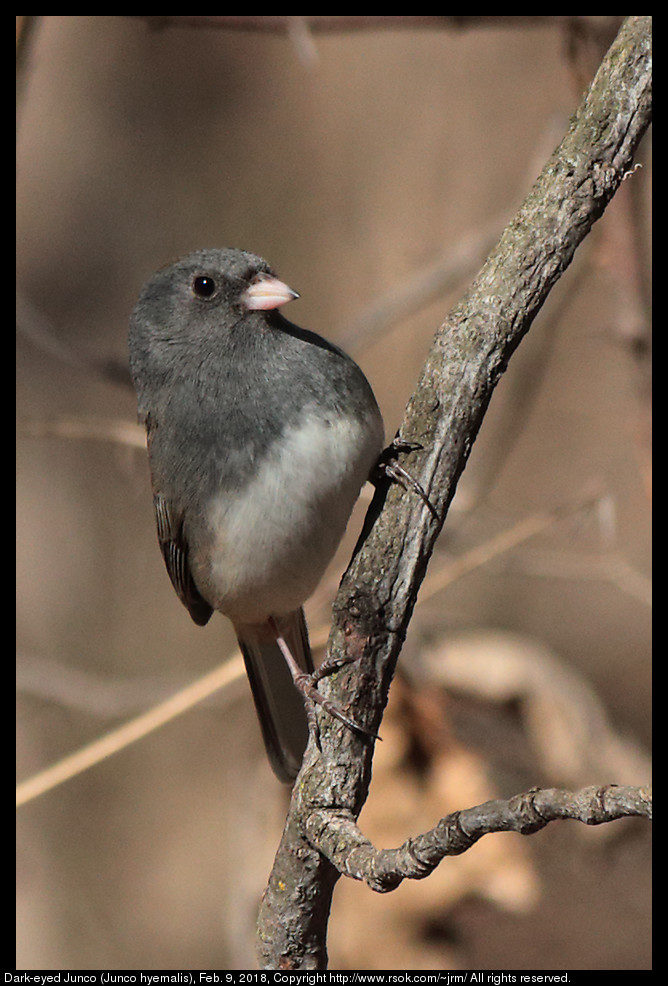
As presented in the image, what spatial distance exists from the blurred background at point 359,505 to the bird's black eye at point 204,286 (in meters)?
0.71

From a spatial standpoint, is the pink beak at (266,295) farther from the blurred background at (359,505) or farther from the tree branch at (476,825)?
the tree branch at (476,825)

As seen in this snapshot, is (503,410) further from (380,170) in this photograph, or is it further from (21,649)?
(21,649)

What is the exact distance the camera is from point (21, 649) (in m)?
3.67

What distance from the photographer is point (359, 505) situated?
3520mm

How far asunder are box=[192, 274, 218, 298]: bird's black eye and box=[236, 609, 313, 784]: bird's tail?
2.67 ft

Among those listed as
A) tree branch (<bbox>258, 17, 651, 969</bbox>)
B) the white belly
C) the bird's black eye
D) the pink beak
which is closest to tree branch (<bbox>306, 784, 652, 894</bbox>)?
tree branch (<bbox>258, 17, 651, 969</bbox>)

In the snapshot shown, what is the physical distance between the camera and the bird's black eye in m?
2.07

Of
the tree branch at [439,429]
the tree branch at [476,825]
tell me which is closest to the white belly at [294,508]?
the tree branch at [439,429]

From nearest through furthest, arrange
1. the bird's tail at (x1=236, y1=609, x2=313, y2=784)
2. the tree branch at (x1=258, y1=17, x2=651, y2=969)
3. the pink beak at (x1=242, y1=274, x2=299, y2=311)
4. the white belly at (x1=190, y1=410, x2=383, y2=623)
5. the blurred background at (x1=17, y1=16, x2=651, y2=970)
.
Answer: the tree branch at (x1=258, y1=17, x2=651, y2=969), the white belly at (x1=190, y1=410, x2=383, y2=623), the pink beak at (x1=242, y1=274, x2=299, y2=311), the bird's tail at (x1=236, y1=609, x2=313, y2=784), the blurred background at (x1=17, y1=16, x2=651, y2=970)

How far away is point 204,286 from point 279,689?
40.0 inches

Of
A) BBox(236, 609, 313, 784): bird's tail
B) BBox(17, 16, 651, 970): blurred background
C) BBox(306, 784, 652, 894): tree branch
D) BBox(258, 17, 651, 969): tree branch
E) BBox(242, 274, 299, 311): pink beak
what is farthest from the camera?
BBox(17, 16, 651, 970): blurred background

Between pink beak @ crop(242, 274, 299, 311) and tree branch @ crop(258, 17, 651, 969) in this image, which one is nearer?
tree branch @ crop(258, 17, 651, 969)

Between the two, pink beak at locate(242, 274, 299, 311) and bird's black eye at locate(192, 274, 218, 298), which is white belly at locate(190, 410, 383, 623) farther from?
bird's black eye at locate(192, 274, 218, 298)

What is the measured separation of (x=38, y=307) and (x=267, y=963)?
10.3 ft
